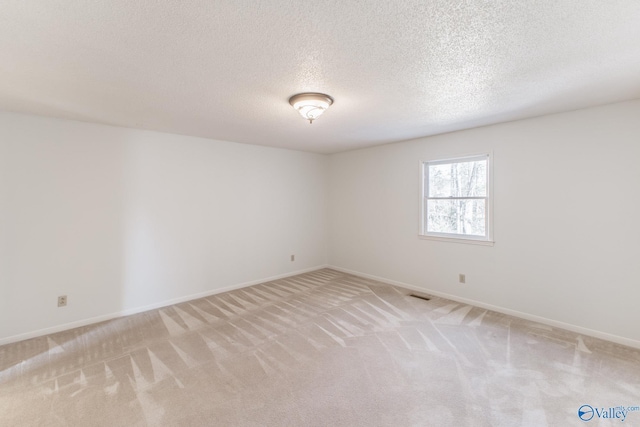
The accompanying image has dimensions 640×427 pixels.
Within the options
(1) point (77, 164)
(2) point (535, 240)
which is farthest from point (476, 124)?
(1) point (77, 164)

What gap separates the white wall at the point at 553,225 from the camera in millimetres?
2730

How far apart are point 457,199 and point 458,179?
291mm

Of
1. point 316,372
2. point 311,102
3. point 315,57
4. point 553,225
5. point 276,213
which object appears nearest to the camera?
point 315,57

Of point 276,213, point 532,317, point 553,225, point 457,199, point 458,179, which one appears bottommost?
point 532,317

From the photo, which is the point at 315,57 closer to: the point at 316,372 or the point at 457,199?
the point at 316,372

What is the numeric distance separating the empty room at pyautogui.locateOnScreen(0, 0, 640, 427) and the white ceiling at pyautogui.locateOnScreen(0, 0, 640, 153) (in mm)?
19

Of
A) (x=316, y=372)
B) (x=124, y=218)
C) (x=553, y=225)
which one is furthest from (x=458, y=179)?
(x=124, y=218)

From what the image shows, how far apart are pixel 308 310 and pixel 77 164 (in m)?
3.27

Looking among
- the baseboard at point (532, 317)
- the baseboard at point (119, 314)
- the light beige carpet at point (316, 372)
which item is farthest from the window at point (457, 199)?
the baseboard at point (119, 314)

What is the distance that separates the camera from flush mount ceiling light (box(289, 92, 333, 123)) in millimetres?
2461

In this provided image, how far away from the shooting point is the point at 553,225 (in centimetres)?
312

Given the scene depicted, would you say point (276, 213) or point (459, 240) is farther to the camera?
point (276, 213)

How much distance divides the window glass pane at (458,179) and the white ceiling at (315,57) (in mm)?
909

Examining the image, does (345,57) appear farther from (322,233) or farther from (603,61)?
(322,233)
